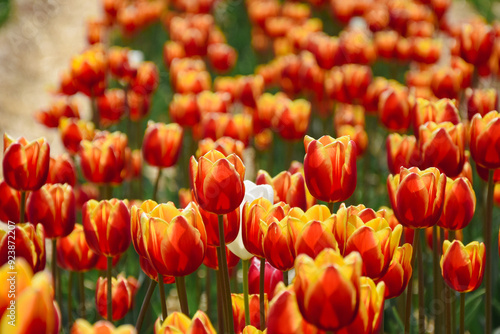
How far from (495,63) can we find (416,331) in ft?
5.86

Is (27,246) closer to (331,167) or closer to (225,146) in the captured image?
(331,167)

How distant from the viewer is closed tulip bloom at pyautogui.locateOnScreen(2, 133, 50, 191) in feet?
5.06

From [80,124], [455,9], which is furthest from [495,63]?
[455,9]

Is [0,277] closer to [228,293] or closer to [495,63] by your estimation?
[228,293]

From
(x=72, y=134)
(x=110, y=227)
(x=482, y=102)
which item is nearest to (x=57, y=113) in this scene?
(x=72, y=134)

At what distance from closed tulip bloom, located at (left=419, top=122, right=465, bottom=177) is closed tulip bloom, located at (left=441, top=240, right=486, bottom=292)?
0.23 meters

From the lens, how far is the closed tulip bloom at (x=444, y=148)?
5.16 feet

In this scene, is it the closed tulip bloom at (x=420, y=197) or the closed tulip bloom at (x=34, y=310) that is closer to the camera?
the closed tulip bloom at (x=34, y=310)

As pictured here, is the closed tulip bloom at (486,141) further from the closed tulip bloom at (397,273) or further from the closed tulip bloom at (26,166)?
the closed tulip bloom at (26,166)

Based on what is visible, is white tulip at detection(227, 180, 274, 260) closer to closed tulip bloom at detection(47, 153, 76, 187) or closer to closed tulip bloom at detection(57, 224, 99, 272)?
closed tulip bloom at detection(57, 224, 99, 272)

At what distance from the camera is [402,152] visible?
1.83 meters

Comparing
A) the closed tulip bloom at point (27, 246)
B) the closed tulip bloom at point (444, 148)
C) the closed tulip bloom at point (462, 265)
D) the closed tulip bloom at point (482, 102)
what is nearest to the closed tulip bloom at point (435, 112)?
the closed tulip bloom at point (444, 148)

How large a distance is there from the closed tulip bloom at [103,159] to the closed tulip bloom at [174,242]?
0.82 metres

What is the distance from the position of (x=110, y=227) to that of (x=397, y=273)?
0.64 metres
